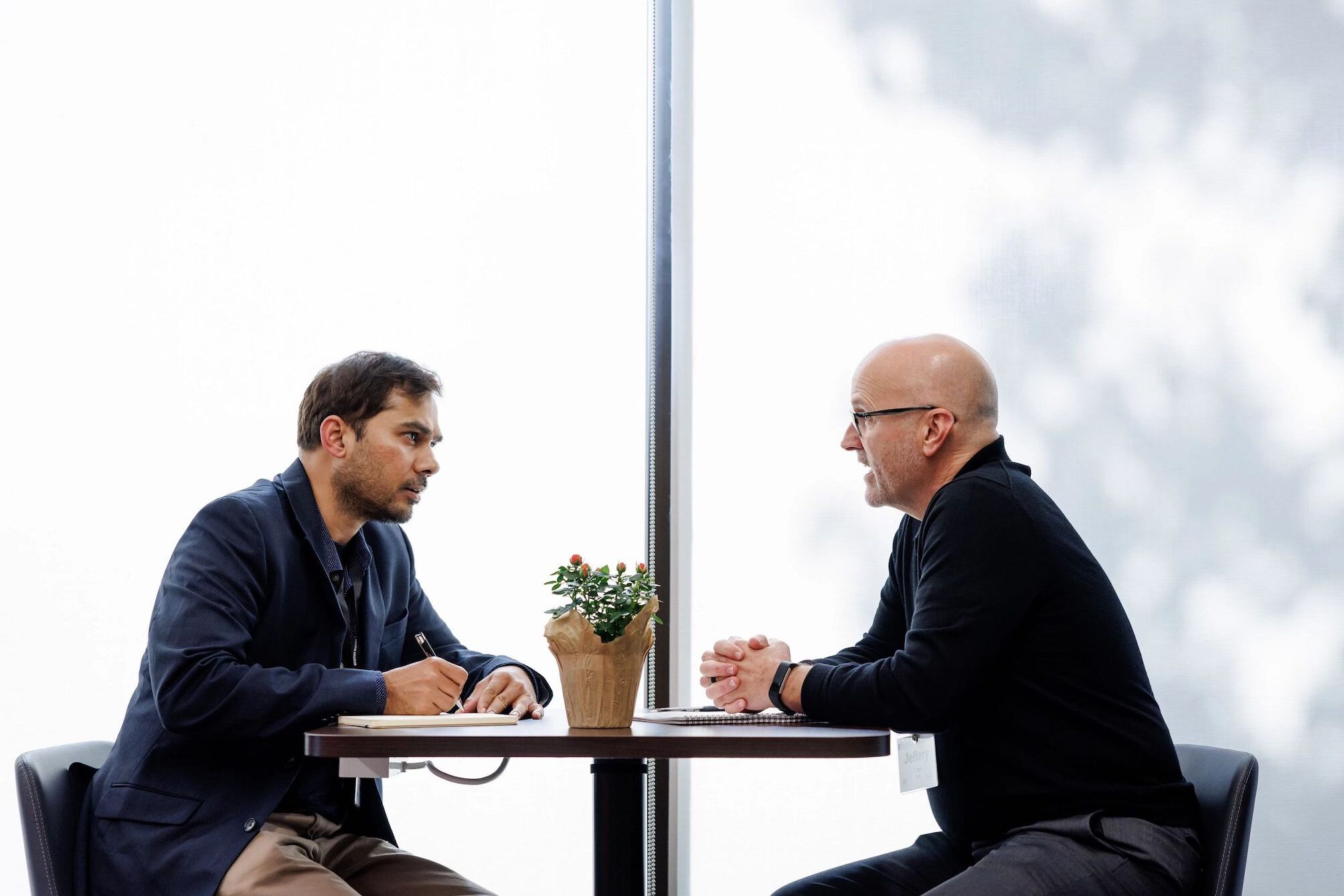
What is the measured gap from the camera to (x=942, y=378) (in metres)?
2.17

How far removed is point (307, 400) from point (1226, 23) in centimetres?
249

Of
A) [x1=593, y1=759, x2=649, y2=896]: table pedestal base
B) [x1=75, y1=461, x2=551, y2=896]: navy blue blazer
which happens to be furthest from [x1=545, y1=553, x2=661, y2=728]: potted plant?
[x1=75, y1=461, x2=551, y2=896]: navy blue blazer

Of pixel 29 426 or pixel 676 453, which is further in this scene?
pixel 676 453

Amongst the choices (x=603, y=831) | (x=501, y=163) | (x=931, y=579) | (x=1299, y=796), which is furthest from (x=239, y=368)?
(x=1299, y=796)

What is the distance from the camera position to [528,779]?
331 cm

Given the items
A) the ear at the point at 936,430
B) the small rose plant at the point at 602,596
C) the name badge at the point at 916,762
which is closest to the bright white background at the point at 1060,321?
the ear at the point at 936,430

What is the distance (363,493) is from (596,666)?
0.74 m

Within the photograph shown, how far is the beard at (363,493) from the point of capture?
2.33m

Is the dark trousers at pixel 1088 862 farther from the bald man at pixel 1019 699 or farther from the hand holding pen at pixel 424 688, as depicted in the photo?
the hand holding pen at pixel 424 688

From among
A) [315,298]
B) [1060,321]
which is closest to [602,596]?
[315,298]

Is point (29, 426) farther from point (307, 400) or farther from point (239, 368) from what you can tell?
point (307, 400)

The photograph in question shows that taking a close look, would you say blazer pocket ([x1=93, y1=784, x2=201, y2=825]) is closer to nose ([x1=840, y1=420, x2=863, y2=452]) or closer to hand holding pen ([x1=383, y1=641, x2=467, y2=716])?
hand holding pen ([x1=383, y1=641, x2=467, y2=716])

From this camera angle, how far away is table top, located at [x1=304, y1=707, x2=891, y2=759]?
1638mm

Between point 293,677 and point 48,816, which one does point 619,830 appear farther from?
point 48,816
